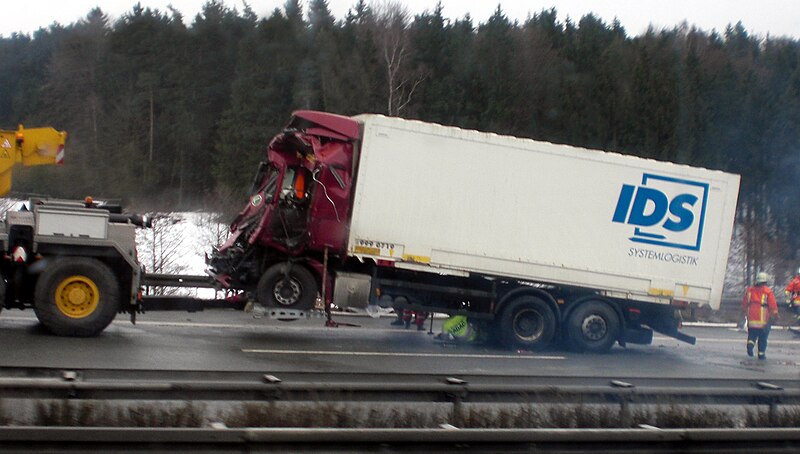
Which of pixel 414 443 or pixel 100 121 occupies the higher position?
pixel 100 121

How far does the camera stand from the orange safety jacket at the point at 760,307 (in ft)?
52.1

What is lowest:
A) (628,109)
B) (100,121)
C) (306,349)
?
(306,349)

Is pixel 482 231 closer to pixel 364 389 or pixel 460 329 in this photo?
pixel 460 329

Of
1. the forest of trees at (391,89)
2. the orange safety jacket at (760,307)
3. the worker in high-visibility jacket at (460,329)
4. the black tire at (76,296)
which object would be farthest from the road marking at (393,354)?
the forest of trees at (391,89)

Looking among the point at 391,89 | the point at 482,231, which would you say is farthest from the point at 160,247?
the point at 391,89

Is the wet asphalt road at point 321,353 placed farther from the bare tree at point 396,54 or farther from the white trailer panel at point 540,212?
the bare tree at point 396,54

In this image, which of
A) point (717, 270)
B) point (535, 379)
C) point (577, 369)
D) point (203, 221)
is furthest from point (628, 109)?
point (535, 379)

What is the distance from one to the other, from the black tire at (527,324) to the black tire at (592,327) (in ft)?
1.17

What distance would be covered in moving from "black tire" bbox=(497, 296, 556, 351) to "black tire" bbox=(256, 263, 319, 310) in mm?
3022

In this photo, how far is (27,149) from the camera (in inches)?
507

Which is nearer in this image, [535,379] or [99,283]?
[535,379]

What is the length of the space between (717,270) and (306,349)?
265 inches

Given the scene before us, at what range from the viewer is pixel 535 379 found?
7.87m

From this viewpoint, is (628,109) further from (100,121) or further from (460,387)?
(460,387)
